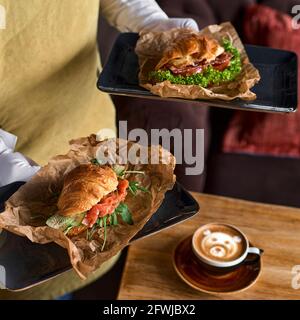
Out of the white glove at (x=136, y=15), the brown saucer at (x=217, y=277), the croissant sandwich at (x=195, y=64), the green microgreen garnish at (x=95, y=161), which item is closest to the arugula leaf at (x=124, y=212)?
the green microgreen garnish at (x=95, y=161)

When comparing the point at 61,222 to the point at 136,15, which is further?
the point at 136,15

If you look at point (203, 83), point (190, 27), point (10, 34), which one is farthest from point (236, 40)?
point (10, 34)

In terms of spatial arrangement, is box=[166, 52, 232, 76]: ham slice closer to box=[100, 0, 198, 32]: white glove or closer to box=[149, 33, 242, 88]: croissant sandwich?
box=[149, 33, 242, 88]: croissant sandwich

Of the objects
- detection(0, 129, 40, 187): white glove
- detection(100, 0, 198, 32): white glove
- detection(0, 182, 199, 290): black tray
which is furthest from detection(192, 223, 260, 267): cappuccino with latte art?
detection(100, 0, 198, 32): white glove

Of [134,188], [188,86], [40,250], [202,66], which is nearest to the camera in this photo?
[40,250]

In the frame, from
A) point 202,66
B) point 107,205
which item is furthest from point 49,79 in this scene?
point 202,66

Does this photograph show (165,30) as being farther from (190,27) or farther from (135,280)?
(135,280)

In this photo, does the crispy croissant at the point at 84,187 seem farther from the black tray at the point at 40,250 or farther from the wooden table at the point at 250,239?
the wooden table at the point at 250,239

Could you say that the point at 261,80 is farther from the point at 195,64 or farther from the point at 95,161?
the point at 95,161
